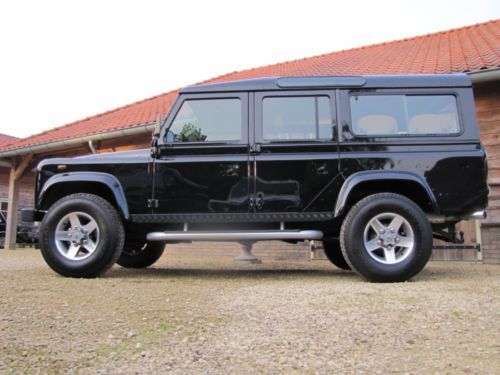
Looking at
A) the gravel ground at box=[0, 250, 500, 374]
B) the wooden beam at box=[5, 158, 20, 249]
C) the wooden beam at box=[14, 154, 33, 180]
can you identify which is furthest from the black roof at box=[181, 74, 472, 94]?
the wooden beam at box=[5, 158, 20, 249]

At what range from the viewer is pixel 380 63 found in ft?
34.1

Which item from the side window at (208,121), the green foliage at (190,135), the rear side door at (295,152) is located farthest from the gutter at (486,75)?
the green foliage at (190,135)

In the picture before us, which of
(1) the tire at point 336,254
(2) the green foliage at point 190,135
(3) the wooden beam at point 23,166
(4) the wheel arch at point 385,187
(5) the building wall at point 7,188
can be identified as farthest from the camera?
(5) the building wall at point 7,188

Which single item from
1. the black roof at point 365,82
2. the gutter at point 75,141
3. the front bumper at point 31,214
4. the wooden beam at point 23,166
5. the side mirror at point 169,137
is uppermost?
the gutter at point 75,141

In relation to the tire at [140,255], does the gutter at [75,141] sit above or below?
above

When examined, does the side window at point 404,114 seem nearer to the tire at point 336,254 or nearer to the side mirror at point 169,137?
the tire at point 336,254

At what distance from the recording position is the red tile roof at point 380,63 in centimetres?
857

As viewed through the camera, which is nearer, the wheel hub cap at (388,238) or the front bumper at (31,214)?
the wheel hub cap at (388,238)

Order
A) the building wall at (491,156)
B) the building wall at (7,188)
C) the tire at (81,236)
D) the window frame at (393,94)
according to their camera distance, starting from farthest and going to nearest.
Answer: the building wall at (7,188) → the building wall at (491,156) → the window frame at (393,94) → the tire at (81,236)

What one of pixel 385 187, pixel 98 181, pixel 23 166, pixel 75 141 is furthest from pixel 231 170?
pixel 23 166

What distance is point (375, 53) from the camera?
1222 centimetres

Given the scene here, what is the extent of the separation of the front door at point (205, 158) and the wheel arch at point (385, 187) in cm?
97

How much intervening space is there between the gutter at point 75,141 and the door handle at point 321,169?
533 cm

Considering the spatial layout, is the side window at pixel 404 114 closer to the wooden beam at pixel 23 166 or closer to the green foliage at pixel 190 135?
the green foliage at pixel 190 135
